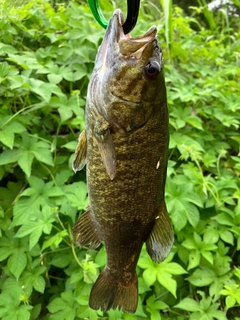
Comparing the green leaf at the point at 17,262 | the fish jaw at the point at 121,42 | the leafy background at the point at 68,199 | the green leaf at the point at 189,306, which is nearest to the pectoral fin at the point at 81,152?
the fish jaw at the point at 121,42

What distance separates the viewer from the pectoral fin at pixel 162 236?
3.18 ft

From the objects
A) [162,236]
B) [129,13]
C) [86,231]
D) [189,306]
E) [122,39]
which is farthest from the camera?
[189,306]

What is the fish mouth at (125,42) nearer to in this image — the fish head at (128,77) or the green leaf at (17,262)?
the fish head at (128,77)

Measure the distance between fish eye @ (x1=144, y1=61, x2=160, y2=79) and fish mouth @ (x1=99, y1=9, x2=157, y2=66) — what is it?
0.7 inches

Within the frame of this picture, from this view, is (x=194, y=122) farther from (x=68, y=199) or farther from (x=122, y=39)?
(x=122, y=39)

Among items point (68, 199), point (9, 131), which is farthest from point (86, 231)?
point (9, 131)

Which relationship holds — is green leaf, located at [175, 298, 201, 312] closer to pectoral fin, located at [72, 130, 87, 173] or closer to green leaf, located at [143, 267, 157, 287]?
green leaf, located at [143, 267, 157, 287]

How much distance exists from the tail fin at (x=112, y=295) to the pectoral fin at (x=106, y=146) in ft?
1.33

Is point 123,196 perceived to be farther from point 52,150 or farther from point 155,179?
point 52,150

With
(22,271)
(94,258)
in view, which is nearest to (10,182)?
(22,271)

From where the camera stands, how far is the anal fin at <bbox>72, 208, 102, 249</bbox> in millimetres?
1080

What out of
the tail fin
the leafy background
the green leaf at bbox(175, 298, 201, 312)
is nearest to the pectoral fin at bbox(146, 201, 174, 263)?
the tail fin

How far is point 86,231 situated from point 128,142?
36cm

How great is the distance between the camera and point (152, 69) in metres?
0.85
